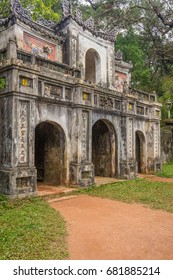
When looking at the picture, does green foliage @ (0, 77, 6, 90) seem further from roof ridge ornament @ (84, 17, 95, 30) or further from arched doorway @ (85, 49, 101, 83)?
arched doorway @ (85, 49, 101, 83)

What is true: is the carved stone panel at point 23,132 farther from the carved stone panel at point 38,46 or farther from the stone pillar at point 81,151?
the carved stone panel at point 38,46

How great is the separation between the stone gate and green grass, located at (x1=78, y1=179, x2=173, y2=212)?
2.41 ft

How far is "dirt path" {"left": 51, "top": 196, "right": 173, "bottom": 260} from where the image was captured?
4.28m

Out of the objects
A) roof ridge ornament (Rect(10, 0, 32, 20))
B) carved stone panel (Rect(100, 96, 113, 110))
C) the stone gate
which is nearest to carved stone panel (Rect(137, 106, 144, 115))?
the stone gate

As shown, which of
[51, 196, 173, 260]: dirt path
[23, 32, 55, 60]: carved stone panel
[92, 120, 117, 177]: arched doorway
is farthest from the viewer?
[92, 120, 117, 177]: arched doorway

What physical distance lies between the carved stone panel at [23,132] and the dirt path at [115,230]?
1.75m

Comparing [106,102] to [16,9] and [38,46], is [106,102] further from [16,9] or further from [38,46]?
[16,9]

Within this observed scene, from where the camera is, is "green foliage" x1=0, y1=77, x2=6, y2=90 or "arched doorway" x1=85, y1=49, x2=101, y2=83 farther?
"arched doorway" x1=85, y1=49, x2=101, y2=83

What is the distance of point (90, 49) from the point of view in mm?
13547

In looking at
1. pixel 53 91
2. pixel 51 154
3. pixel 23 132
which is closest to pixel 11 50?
pixel 53 91

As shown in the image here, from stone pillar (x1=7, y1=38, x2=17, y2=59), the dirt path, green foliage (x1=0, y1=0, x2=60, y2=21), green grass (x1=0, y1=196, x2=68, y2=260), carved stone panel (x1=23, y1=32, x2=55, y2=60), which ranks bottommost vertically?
the dirt path

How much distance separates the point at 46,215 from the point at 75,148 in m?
3.92

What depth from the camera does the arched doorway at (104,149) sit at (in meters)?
12.6

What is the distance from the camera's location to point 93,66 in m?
15.6
